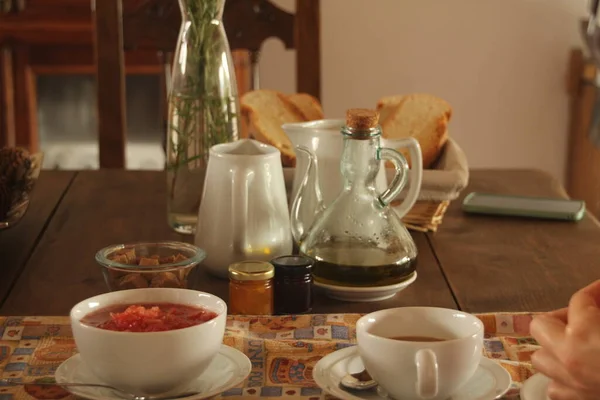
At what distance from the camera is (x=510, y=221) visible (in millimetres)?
1427

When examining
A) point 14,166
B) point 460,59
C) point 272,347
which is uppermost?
point 460,59

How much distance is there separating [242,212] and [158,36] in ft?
3.14

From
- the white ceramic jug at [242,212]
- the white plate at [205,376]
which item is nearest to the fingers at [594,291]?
the white plate at [205,376]

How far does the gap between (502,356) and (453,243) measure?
1.42 feet

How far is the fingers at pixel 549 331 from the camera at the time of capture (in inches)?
26.8

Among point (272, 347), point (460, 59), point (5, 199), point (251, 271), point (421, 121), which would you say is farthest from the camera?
point (460, 59)

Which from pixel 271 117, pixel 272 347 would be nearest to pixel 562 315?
pixel 272 347

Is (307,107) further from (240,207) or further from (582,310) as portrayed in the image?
(582,310)

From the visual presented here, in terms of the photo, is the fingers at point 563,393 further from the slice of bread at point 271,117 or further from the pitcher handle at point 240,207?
the slice of bread at point 271,117

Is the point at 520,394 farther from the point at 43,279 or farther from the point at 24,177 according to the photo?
the point at 24,177

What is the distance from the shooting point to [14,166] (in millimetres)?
1285

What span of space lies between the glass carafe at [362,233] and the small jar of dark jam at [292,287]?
0.14 feet

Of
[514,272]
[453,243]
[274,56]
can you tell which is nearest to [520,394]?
[514,272]

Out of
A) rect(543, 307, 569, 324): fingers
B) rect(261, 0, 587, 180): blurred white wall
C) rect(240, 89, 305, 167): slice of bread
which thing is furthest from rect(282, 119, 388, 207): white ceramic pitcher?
rect(261, 0, 587, 180): blurred white wall
